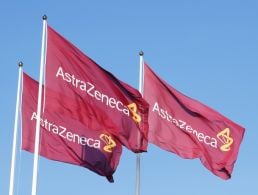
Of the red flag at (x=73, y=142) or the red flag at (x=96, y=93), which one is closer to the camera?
the red flag at (x=96, y=93)

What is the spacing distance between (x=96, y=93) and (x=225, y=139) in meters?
6.96

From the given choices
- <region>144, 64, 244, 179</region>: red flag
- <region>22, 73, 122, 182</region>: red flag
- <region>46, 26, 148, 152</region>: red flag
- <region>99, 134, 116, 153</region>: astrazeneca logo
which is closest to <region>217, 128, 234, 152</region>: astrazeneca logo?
<region>144, 64, 244, 179</region>: red flag

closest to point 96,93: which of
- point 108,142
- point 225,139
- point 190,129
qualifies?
point 108,142

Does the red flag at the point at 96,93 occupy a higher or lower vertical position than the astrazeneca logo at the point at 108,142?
higher

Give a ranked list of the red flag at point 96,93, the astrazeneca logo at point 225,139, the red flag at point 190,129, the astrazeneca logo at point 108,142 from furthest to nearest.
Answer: the astrazeneca logo at point 225,139, the red flag at point 190,129, the astrazeneca logo at point 108,142, the red flag at point 96,93

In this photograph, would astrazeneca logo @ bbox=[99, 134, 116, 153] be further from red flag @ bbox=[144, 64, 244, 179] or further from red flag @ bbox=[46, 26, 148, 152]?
red flag @ bbox=[144, 64, 244, 179]

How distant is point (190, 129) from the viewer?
3228cm

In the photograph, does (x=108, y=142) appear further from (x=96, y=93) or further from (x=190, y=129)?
(x=190, y=129)

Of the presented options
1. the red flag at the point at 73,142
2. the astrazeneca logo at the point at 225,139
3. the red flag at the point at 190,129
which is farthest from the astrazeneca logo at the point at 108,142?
the astrazeneca logo at the point at 225,139

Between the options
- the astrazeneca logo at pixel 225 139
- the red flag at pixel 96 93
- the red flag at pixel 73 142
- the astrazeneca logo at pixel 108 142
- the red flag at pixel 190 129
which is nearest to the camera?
the red flag at pixel 96 93

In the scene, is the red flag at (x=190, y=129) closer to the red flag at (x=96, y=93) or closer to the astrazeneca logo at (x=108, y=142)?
the red flag at (x=96, y=93)

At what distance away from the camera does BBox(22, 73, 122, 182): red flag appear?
93.3 feet

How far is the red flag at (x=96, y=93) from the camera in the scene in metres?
27.8

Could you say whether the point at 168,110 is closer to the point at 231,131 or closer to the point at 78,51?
the point at 231,131
